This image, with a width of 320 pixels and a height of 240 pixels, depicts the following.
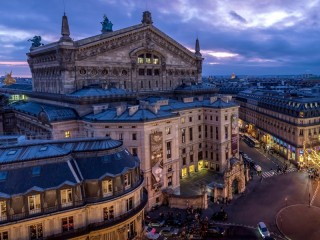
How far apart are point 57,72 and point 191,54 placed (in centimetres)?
4542

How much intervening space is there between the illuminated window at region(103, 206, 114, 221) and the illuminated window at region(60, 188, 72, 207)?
16.7 ft

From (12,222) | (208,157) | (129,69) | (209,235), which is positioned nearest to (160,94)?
(129,69)

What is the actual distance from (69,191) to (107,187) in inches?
212

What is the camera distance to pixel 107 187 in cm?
4419

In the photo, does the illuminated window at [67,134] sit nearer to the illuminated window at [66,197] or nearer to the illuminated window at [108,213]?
the illuminated window at [108,213]

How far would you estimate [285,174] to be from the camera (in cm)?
8881

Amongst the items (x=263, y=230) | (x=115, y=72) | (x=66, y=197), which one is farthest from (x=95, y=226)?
(x=115, y=72)

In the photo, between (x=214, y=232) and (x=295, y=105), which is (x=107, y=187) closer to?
(x=214, y=232)

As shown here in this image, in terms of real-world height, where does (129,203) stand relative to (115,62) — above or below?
below

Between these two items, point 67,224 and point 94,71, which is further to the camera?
point 94,71

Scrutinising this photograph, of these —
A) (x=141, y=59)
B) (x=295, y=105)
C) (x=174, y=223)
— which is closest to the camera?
(x=174, y=223)

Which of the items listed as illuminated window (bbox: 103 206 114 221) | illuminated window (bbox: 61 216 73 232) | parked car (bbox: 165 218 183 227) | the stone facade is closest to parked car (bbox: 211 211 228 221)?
→ parked car (bbox: 165 218 183 227)

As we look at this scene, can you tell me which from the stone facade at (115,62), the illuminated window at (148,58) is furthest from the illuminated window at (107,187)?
the illuminated window at (148,58)

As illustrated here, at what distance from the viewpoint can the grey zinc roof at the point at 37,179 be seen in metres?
38.6
